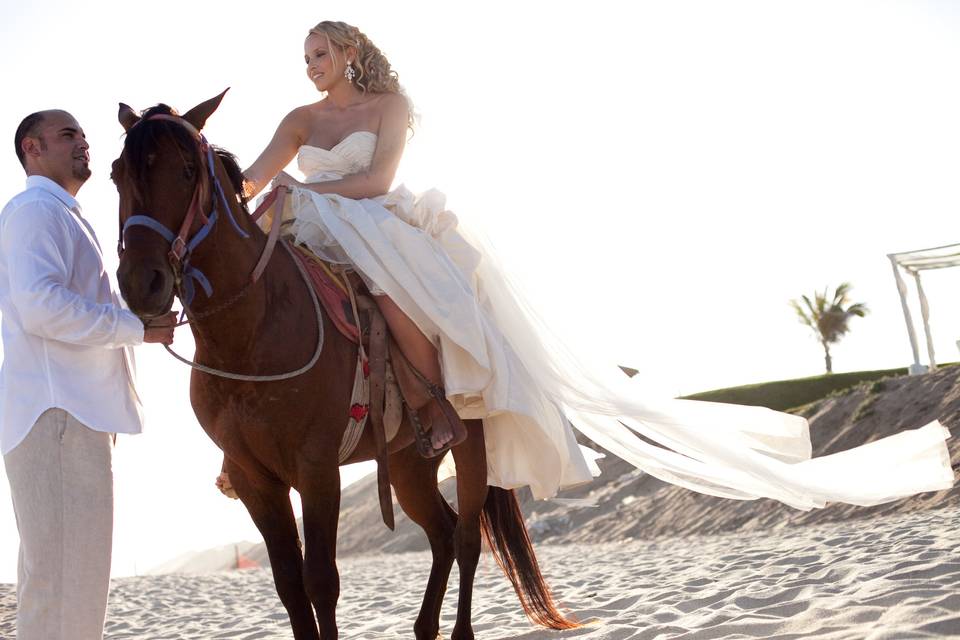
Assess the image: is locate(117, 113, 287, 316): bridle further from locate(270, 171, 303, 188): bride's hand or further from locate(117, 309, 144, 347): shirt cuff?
locate(270, 171, 303, 188): bride's hand

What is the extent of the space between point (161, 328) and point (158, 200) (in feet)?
1.71

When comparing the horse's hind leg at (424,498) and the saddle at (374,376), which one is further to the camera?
the horse's hind leg at (424,498)

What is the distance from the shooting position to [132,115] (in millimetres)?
3711

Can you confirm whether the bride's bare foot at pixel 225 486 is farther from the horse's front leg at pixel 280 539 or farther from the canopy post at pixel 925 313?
the canopy post at pixel 925 313

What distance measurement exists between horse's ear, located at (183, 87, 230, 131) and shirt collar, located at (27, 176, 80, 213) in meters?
0.56

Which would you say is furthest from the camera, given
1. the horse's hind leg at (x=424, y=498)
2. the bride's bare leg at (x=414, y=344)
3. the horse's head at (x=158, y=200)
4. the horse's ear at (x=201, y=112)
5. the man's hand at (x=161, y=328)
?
the horse's hind leg at (x=424, y=498)

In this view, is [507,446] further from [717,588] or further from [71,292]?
[71,292]

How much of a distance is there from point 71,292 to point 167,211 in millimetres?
457

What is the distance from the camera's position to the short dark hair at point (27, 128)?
3.80 m

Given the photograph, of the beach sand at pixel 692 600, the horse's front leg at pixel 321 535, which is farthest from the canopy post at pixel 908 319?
the horse's front leg at pixel 321 535

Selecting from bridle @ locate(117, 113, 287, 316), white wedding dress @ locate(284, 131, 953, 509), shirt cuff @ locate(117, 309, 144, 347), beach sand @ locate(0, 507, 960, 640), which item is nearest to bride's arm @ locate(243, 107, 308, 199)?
white wedding dress @ locate(284, 131, 953, 509)

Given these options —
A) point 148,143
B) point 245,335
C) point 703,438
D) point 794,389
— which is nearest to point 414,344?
point 245,335

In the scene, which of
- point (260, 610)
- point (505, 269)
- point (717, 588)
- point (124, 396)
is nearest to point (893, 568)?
point (717, 588)

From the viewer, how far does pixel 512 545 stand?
224 inches
